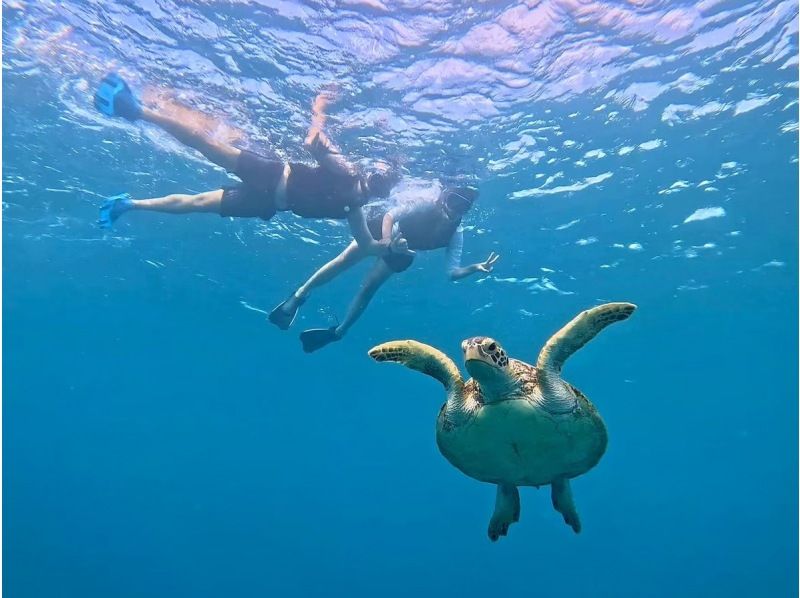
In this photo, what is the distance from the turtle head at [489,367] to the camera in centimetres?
363

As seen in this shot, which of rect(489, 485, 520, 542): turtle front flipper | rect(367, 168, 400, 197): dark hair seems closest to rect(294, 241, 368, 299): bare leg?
rect(367, 168, 400, 197): dark hair

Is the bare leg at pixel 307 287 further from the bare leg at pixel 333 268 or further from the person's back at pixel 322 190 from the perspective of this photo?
the person's back at pixel 322 190

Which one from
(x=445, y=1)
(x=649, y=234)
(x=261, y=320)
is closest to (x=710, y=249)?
(x=649, y=234)

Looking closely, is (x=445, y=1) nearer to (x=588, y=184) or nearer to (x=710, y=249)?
(x=588, y=184)

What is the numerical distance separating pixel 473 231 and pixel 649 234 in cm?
589

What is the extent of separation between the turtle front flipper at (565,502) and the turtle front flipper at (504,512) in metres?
0.44

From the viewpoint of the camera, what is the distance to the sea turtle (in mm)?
3934

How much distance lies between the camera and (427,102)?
1037 centimetres

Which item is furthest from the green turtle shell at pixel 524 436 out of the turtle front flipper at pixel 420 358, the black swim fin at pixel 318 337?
the black swim fin at pixel 318 337

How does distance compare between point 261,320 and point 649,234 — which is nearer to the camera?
point 649,234

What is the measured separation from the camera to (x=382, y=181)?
12.8 m

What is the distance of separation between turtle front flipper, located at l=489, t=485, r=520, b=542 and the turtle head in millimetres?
1936

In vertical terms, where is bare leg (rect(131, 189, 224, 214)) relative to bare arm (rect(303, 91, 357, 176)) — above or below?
below

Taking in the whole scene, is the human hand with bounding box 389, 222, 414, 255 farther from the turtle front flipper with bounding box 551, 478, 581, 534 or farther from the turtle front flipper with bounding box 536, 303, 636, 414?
the turtle front flipper with bounding box 536, 303, 636, 414
